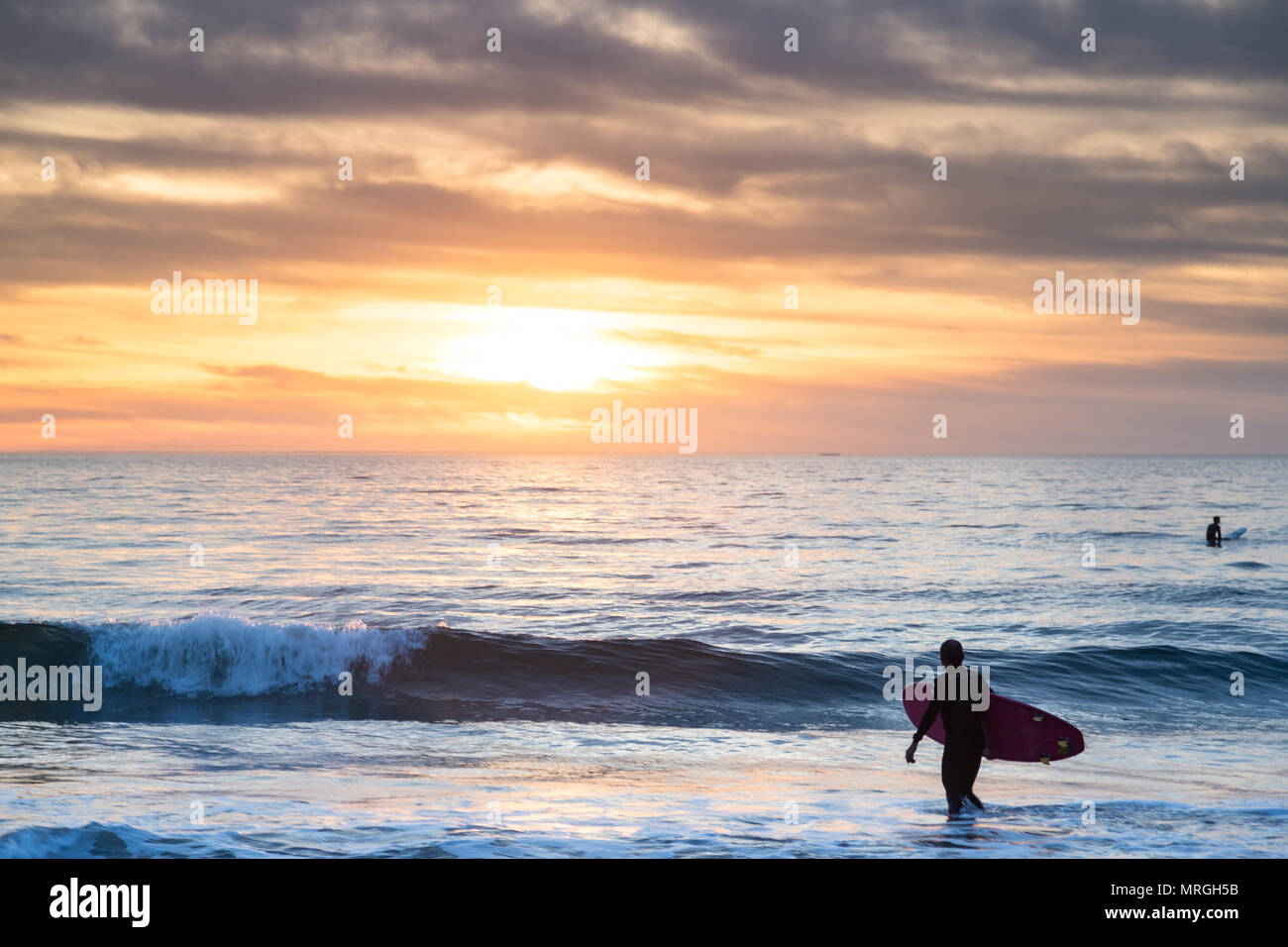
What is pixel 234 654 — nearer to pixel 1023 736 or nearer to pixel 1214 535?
pixel 1023 736

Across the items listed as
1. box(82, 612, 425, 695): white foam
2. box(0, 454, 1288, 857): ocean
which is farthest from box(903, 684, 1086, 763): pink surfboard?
box(82, 612, 425, 695): white foam

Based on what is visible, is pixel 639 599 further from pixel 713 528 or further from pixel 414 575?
pixel 713 528

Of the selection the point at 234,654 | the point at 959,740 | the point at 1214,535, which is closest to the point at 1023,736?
the point at 959,740

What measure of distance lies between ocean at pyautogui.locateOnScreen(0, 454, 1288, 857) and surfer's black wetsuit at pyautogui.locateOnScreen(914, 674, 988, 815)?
1.30ft

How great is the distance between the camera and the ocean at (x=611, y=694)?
10547 mm

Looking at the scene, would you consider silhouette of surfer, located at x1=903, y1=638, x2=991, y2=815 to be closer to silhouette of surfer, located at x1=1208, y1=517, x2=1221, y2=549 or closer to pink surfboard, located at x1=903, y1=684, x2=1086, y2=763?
pink surfboard, located at x1=903, y1=684, x2=1086, y2=763

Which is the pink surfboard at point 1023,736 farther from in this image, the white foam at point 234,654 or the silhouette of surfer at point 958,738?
the white foam at point 234,654

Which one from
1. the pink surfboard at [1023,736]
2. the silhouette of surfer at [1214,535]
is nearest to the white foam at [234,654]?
the pink surfboard at [1023,736]

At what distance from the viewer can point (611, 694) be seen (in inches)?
806

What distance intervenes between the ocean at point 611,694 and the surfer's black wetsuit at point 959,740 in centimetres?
40

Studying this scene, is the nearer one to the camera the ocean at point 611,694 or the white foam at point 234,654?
the ocean at point 611,694

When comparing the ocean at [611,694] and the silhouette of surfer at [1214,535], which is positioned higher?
the silhouette of surfer at [1214,535]

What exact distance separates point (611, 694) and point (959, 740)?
10.3 m
